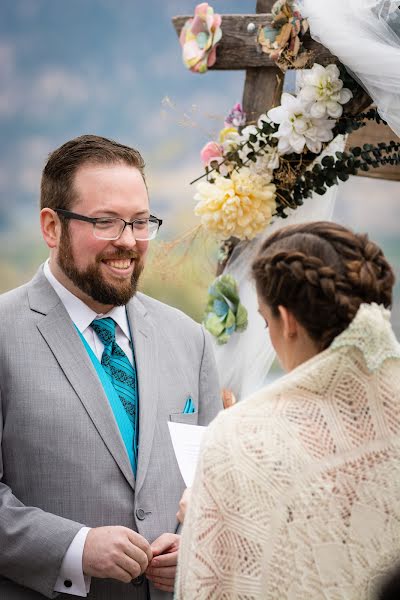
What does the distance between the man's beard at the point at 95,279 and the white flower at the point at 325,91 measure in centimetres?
103

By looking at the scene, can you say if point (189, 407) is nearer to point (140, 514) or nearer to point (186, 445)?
point (186, 445)

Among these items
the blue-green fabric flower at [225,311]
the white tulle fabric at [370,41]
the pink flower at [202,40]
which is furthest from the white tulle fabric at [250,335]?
the pink flower at [202,40]

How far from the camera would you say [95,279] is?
2.11 meters

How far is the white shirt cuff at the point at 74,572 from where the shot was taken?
1879 mm

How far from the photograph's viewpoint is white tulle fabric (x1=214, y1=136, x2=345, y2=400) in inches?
124

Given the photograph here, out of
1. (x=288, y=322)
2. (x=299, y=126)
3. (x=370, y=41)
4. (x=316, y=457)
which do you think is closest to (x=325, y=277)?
(x=288, y=322)

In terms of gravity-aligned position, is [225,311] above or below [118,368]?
below

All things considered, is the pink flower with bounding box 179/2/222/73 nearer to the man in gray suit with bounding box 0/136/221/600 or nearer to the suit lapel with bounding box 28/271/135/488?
the man in gray suit with bounding box 0/136/221/600

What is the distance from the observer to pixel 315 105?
283 cm

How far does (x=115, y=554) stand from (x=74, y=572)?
0.39 ft

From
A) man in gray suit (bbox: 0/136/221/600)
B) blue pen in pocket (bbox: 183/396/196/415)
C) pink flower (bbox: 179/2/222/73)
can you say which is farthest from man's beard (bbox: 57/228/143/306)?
pink flower (bbox: 179/2/222/73)

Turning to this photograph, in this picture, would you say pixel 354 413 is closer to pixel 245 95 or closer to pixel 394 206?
pixel 245 95

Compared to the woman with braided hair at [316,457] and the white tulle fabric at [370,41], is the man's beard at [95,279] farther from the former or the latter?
the white tulle fabric at [370,41]

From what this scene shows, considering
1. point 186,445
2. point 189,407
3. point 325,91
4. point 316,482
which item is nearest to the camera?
point 316,482
